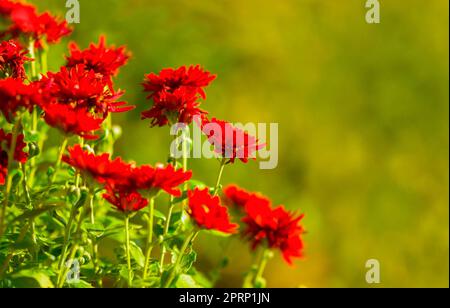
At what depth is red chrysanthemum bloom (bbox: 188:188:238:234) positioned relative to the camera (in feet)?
3.60

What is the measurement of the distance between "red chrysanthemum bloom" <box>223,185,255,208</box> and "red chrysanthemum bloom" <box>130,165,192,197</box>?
0.24 meters

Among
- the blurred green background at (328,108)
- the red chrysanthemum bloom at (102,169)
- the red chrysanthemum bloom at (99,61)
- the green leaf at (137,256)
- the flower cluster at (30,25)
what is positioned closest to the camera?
the red chrysanthemum bloom at (102,169)

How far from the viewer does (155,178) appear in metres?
1.06

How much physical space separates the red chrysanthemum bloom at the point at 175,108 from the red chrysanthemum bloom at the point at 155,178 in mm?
238

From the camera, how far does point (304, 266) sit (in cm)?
347

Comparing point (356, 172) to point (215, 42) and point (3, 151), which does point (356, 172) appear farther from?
point (3, 151)

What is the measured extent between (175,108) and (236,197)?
0.62 ft

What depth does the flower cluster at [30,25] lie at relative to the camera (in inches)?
61.1

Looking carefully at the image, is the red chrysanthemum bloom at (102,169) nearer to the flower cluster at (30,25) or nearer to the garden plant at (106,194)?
the garden plant at (106,194)

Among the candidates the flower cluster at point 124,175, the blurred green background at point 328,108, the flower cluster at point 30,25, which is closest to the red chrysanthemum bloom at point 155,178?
the flower cluster at point 124,175

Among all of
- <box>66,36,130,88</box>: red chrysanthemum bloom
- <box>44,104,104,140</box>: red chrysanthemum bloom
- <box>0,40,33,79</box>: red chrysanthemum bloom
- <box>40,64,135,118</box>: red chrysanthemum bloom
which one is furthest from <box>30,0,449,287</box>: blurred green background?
<box>44,104,104,140</box>: red chrysanthemum bloom

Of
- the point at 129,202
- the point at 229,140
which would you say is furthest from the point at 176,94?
the point at 129,202
